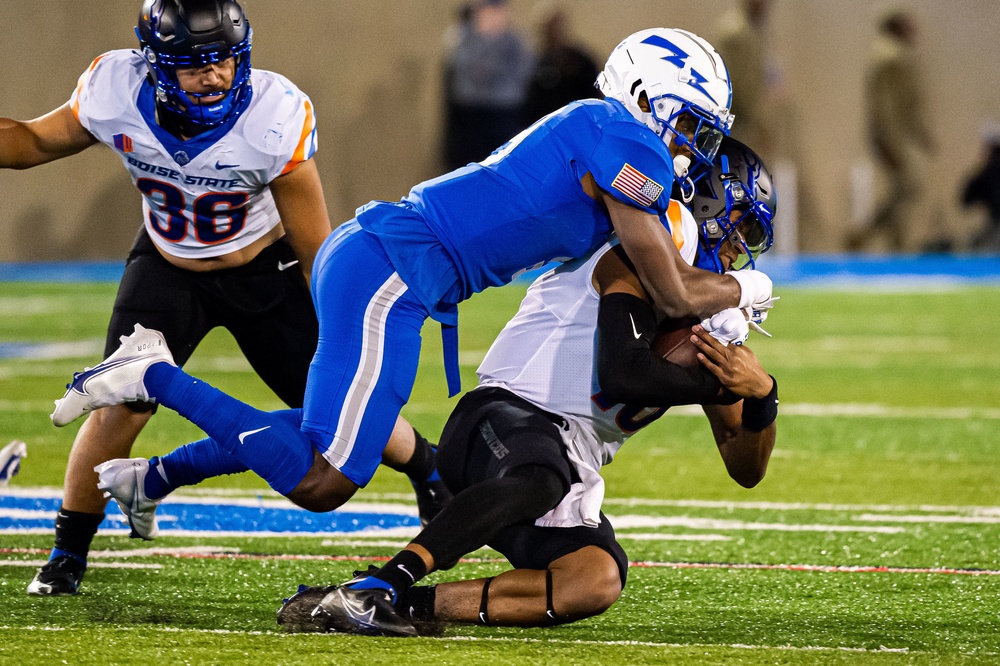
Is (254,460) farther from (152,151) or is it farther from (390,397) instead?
(152,151)

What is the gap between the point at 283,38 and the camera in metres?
16.3

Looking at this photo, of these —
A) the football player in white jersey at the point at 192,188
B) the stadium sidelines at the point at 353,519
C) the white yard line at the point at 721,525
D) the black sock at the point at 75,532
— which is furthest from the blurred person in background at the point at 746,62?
the black sock at the point at 75,532

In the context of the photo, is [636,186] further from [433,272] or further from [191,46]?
[191,46]

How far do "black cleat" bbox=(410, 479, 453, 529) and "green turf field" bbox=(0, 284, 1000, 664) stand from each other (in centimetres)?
20

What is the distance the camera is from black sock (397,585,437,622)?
10.7ft

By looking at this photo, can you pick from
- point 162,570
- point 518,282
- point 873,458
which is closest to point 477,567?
point 162,570

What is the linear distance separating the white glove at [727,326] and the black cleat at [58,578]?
1667 mm

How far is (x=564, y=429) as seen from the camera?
3.45m

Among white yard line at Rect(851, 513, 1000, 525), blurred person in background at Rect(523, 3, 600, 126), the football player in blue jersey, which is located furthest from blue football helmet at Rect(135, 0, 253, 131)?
blurred person in background at Rect(523, 3, 600, 126)

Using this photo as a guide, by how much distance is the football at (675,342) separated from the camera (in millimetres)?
3484

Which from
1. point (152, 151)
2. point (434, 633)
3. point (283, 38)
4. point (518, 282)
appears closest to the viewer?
point (434, 633)

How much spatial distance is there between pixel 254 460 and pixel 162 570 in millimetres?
770

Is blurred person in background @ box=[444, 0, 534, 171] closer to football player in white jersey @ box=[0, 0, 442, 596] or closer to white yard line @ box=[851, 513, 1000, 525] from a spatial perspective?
white yard line @ box=[851, 513, 1000, 525]

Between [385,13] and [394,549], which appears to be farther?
[385,13]
